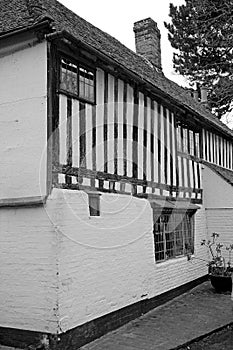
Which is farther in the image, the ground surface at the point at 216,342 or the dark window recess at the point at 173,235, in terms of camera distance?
the dark window recess at the point at 173,235

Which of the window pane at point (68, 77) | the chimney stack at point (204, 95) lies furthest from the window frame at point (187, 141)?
the chimney stack at point (204, 95)

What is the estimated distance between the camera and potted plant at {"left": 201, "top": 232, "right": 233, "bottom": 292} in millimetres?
9711

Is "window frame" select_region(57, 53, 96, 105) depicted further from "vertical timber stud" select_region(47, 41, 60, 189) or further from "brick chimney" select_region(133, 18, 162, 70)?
"brick chimney" select_region(133, 18, 162, 70)

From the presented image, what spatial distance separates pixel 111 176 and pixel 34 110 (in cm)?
192

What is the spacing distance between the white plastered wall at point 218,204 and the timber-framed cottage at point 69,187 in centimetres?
310

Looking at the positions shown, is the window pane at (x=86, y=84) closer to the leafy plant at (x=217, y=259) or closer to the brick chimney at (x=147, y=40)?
the leafy plant at (x=217, y=259)

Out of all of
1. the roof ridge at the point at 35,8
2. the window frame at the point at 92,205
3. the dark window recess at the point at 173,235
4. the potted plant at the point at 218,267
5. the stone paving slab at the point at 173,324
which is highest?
the roof ridge at the point at 35,8

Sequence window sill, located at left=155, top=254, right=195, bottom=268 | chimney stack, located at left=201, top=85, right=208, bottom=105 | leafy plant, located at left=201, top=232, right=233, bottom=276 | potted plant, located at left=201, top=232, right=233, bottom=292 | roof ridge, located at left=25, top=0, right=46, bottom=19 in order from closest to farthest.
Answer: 1. roof ridge, located at left=25, top=0, right=46, bottom=19
2. window sill, located at left=155, top=254, right=195, bottom=268
3. potted plant, located at left=201, top=232, right=233, bottom=292
4. leafy plant, located at left=201, top=232, right=233, bottom=276
5. chimney stack, located at left=201, top=85, right=208, bottom=105

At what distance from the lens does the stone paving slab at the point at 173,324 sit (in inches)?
242

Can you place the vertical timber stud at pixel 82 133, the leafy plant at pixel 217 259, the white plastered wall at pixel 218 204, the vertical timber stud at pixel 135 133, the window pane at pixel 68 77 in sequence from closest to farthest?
1. the window pane at pixel 68 77
2. the vertical timber stud at pixel 82 133
3. the vertical timber stud at pixel 135 133
4. the leafy plant at pixel 217 259
5. the white plastered wall at pixel 218 204

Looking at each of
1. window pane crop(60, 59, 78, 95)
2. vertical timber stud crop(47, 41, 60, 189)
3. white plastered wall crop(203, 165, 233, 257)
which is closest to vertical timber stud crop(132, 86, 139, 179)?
window pane crop(60, 59, 78, 95)

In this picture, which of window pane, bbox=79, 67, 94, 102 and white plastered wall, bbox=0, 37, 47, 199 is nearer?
white plastered wall, bbox=0, 37, 47, 199

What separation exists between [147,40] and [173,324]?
9.54 m

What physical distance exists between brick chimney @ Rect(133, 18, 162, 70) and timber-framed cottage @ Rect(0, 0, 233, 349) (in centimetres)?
555
